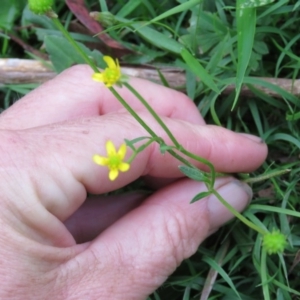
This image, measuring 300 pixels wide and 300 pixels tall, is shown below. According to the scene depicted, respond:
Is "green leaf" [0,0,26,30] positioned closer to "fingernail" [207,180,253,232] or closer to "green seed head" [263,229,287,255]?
"fingernail" [207,180,253,232]

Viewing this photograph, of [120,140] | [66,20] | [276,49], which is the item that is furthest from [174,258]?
[66,20]

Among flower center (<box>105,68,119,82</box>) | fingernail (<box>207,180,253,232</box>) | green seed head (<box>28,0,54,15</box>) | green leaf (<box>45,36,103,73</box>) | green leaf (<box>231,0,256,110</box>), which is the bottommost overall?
fingernail (<box>207,180,253,232</box>)

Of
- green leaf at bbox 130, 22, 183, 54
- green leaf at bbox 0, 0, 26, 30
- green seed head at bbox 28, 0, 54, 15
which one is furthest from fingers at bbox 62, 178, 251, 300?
green leaf at bbox 0, 0, 26, 30

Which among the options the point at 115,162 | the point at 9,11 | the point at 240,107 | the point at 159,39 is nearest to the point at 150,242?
the point at 115,162

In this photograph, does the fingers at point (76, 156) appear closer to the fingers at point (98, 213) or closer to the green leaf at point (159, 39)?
the fingers at point (98, 213)

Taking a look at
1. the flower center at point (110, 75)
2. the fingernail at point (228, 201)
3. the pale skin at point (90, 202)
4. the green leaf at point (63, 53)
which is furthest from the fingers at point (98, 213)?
the flower center at point (110, 75)
